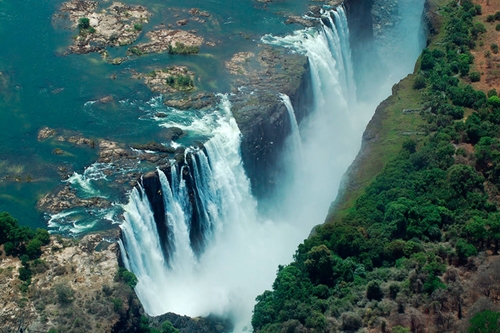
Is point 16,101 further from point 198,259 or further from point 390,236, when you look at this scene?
point 390,236

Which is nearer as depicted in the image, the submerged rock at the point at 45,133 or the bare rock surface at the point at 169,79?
the submerged rock at the point at 45,133

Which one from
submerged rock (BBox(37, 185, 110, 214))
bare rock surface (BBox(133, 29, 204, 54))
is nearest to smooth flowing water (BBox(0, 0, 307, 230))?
submerged rock (BBox(37, 185, 110, 214))

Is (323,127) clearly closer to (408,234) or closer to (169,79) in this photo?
(169,79)

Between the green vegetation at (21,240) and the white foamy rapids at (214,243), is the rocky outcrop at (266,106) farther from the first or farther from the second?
the green vegetation at (21,240)

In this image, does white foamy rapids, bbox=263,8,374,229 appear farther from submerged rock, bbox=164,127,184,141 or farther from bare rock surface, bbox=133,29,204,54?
submerged rock, bbox=164,127,184,141

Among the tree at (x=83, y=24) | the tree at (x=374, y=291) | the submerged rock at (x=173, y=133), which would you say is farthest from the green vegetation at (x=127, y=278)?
the tree at (x=83, y=24)
